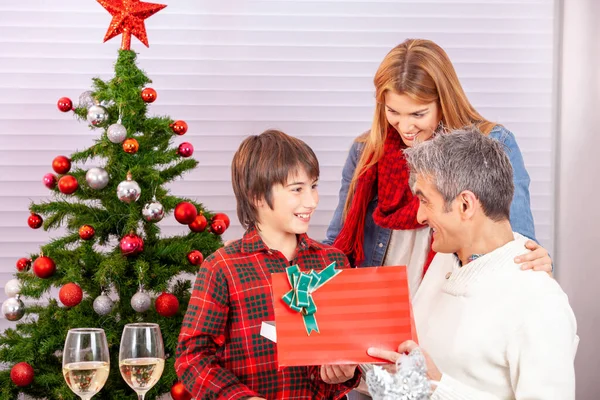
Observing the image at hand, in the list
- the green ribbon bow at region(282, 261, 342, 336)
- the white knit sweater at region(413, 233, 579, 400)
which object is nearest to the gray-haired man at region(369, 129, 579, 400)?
the white knit sweater at region(413, 233, 579, 400)

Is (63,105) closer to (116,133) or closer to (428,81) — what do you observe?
(116,133)

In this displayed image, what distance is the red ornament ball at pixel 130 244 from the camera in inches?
103

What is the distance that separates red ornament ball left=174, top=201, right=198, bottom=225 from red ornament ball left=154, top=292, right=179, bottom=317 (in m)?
0.27

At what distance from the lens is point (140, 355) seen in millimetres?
1571

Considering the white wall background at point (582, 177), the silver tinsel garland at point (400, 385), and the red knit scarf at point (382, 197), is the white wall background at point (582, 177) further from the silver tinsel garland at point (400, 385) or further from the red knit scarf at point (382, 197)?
the silver tinsel garland at point (400, 385)

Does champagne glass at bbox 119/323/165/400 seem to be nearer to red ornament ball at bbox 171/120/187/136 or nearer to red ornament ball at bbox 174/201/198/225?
red ornament ball at bbox 174/201/198/225

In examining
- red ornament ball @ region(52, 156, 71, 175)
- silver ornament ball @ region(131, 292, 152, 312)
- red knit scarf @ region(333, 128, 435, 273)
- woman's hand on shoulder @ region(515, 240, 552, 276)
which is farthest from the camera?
red ornament ball @ region(52, 156, 71, 175)

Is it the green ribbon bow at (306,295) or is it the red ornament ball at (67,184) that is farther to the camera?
the red ornament ball at (67,184)

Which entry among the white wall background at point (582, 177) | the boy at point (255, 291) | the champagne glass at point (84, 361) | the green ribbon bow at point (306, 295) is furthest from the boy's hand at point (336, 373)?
the white wall background at point (582, 177)

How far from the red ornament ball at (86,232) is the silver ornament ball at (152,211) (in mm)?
186

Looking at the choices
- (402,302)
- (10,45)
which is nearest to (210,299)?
(402,302)

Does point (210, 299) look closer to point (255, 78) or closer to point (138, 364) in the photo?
point (138, 364)

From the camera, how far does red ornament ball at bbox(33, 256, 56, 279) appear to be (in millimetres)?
2658

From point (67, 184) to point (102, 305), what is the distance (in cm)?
44
